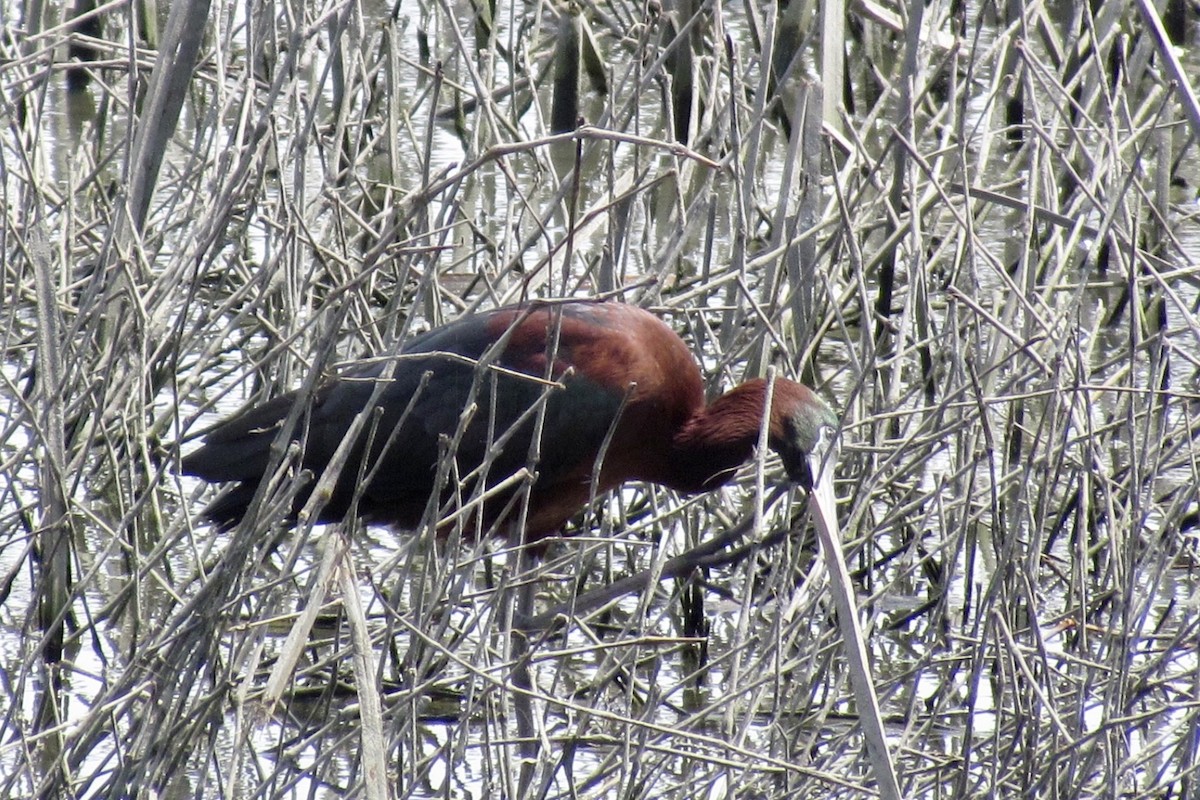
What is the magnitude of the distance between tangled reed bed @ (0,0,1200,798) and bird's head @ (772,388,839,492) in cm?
10

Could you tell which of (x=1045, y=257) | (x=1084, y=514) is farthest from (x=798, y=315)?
(x=1084, y=514)

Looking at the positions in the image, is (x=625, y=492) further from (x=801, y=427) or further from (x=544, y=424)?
(x=801, y=427)

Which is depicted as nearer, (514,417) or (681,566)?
(681,566)

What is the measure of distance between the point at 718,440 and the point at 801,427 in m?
0.23

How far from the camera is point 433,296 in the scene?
379 cm

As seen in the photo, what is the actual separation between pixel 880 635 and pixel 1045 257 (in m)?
0.95

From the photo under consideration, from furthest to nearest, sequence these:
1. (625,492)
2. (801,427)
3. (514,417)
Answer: (625,492) < (514,417) < (801,427)

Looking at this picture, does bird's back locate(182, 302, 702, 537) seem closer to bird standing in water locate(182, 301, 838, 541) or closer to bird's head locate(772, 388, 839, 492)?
bird standing in water locate(182, 301, 838, 541)

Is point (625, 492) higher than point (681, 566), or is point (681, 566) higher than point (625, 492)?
point (681, 566)

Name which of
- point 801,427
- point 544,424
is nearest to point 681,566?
point 801,427

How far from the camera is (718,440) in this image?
3.64 m

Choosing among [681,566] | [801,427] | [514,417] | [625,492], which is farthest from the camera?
[625,492]

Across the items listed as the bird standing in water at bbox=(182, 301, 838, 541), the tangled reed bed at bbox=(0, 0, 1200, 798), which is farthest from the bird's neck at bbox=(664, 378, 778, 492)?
the tangled reed bed at bbox=(0, 0, 1200, 798)

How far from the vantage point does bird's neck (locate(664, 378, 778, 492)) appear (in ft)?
11.8
